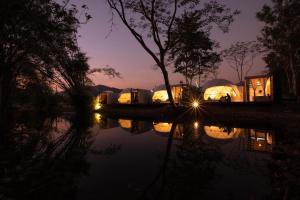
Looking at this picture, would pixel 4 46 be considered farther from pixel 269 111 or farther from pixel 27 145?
pixel 269 111

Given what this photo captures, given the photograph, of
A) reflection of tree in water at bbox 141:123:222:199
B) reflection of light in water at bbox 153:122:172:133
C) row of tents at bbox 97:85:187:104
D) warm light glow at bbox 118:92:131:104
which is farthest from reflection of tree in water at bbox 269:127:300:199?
warm light glow at bbox 118:92:131:104

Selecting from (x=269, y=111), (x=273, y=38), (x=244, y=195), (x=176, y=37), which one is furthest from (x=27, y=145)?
(x=273, y=38)

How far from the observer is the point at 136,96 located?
37312mm

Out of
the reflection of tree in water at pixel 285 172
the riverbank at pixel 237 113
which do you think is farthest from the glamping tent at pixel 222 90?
the reflection of tree in water at pixel 285 172

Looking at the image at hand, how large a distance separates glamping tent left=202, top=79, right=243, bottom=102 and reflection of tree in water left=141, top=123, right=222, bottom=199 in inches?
887

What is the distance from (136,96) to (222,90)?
619 inches

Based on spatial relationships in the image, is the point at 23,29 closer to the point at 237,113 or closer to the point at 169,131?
the point at 169,131

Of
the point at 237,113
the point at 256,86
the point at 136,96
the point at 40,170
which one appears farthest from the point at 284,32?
the point at 40,170

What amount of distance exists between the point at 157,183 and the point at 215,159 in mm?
2495

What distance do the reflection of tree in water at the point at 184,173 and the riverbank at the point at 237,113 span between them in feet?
23.6

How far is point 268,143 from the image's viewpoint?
7508mm

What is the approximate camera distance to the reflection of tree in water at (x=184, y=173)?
11.7ft

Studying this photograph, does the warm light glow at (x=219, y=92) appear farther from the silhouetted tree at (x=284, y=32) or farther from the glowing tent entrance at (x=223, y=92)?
the silhouetted tree at (x=284, y=32)

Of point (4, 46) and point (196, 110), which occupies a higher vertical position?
point (4, 46)
